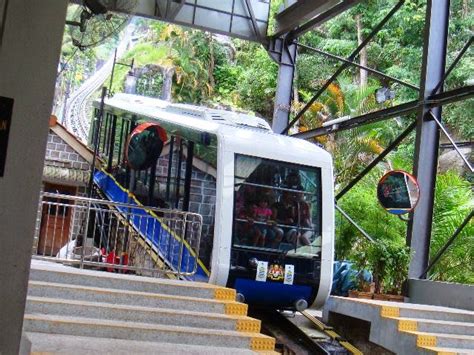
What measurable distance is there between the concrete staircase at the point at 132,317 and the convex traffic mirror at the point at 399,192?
11.2 ft

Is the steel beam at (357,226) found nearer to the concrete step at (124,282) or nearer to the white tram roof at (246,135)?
the white tram roof at (246,135)

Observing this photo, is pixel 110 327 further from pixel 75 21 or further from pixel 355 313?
pixel 355 313

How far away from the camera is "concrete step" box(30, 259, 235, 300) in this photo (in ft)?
26.4

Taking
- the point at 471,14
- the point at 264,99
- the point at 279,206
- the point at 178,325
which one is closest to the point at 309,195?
the point at 279,206

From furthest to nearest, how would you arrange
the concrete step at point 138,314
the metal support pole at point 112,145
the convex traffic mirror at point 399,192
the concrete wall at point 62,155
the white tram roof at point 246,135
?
1. the concrete wall at point 62,155
2. the metal support pole at point 112,145
3. the convex traffic mirror at point 399,192
4. the white tram roof at point 246,135
5. the concrete step at point 138,314

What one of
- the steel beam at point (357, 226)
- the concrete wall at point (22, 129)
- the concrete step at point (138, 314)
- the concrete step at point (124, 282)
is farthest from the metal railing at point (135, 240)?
the concrete wall at point (22, 129)

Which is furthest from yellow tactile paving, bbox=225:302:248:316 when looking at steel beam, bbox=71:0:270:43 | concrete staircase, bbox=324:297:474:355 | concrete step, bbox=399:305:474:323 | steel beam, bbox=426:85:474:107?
steel beam, bbox=71:0:270:43

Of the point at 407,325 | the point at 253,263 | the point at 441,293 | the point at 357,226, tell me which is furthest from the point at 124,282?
the point at 357,226

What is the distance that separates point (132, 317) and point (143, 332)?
1.60 ft

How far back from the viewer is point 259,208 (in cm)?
984

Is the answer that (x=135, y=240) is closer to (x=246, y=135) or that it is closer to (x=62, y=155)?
(x=246, y=135)

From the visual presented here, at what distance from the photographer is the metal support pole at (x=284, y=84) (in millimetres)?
16688

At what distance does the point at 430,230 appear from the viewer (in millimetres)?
11461

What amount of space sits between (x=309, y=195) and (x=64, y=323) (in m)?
4.46
